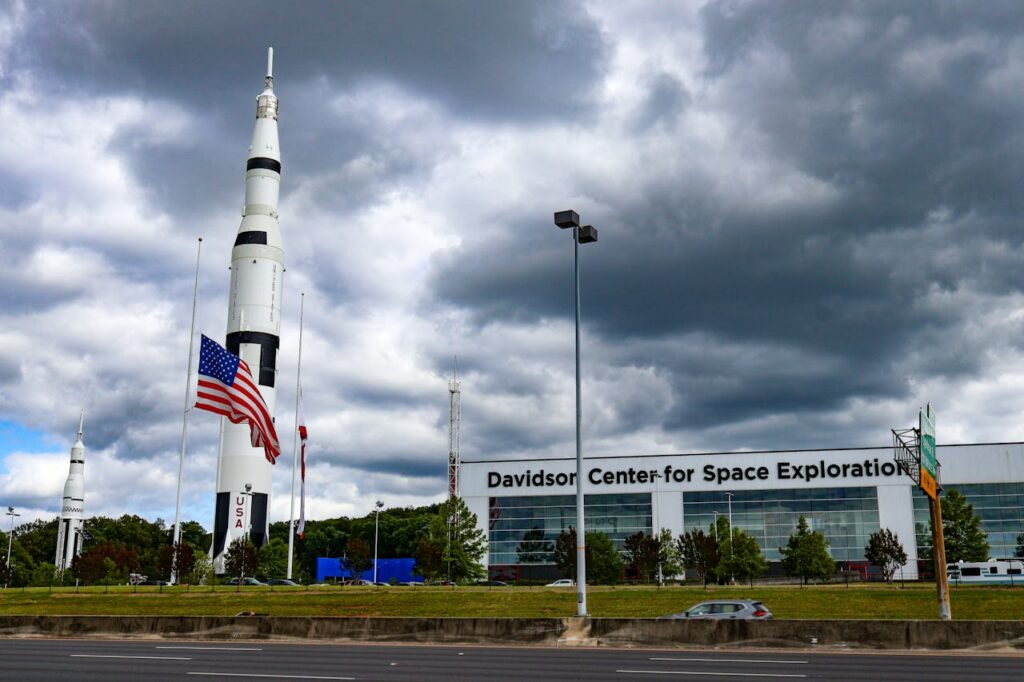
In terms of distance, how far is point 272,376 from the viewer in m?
79.6

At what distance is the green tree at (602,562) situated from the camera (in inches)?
3019

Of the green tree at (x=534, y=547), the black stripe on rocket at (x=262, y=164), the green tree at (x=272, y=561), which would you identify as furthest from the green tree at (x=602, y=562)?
the black stripe on rocket at (x=262, y=164)

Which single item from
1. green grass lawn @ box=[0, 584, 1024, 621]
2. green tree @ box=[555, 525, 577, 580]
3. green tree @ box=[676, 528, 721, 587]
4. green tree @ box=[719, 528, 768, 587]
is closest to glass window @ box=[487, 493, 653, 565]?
green tree @ box=[719, 528, 768, 587]

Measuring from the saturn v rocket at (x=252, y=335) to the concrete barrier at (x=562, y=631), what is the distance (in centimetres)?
4505

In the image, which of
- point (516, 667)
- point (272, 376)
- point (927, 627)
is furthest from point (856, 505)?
point (516, 667)

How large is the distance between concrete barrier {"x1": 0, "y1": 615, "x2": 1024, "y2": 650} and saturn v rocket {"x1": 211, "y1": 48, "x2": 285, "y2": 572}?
45.1 m

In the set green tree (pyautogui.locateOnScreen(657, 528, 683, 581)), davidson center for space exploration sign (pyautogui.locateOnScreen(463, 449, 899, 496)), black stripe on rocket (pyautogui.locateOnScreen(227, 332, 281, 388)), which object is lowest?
green tree (pyautogui.locateOnScreen(657, 528, 683, 581))

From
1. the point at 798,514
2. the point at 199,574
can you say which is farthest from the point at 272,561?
the point at 798,514

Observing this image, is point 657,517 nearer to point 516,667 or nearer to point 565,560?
point 565,560

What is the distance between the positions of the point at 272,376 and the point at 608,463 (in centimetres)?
3753

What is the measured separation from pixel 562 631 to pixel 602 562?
51.3m

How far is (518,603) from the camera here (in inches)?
1799

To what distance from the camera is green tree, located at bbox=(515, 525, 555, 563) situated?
99375mm

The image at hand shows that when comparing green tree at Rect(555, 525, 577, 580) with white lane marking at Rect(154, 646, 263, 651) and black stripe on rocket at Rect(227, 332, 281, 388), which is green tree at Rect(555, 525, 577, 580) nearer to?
black stripe on rocket at Rect(227, 332, 281, 388)
